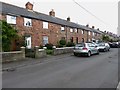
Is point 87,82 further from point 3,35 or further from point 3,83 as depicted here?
point 3,35

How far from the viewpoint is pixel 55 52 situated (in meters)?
23.6

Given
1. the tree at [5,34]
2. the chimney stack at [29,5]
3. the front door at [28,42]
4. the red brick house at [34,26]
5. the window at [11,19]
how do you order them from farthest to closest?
1. the chimney stack at [29,5]
2. the front door at [28,42]
3. the red brick house at [34,26]
4. the window at [11,19]
5. the tree at [5,34]

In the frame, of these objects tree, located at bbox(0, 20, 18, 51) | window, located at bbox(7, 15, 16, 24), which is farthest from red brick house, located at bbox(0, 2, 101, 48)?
tree, located at bbox(0, 20, 18, 51)

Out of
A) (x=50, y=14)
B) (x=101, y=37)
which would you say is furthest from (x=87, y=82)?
(x=101, y=37)

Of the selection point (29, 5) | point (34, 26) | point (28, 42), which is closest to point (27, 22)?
point (34, 26)

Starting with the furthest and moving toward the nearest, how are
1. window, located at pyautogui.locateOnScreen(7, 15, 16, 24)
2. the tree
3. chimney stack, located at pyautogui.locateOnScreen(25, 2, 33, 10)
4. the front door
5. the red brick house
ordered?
chimney stack, located at pyautogui.locateOnScreen(25, 2, 33, 10)
the front door
the red brick house
window, located at pyautogui.locateOnScreen(7, 15, 16, 24)
the tree

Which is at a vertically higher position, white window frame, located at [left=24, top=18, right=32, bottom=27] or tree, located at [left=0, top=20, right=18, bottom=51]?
white window frame, located at [left=24, top=18, right=32, bottom=27]

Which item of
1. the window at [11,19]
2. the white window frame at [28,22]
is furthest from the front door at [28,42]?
Answer: the window at [11,19]

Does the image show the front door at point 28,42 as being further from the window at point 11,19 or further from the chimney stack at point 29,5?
the chimney stack at point 29,5

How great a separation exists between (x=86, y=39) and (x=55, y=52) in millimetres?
29206

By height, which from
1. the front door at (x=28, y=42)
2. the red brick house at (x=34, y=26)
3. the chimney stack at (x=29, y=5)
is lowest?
the front door at (x=28, y=42)

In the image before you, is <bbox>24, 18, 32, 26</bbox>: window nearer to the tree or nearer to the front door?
the front door

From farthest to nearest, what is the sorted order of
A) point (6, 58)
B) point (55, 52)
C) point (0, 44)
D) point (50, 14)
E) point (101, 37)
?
point (101, 37), point (50, 14), point (55, 52), point (0, 44), point (6, 58)

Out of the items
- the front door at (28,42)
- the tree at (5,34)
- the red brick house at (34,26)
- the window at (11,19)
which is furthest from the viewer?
the front door at (28,42)
